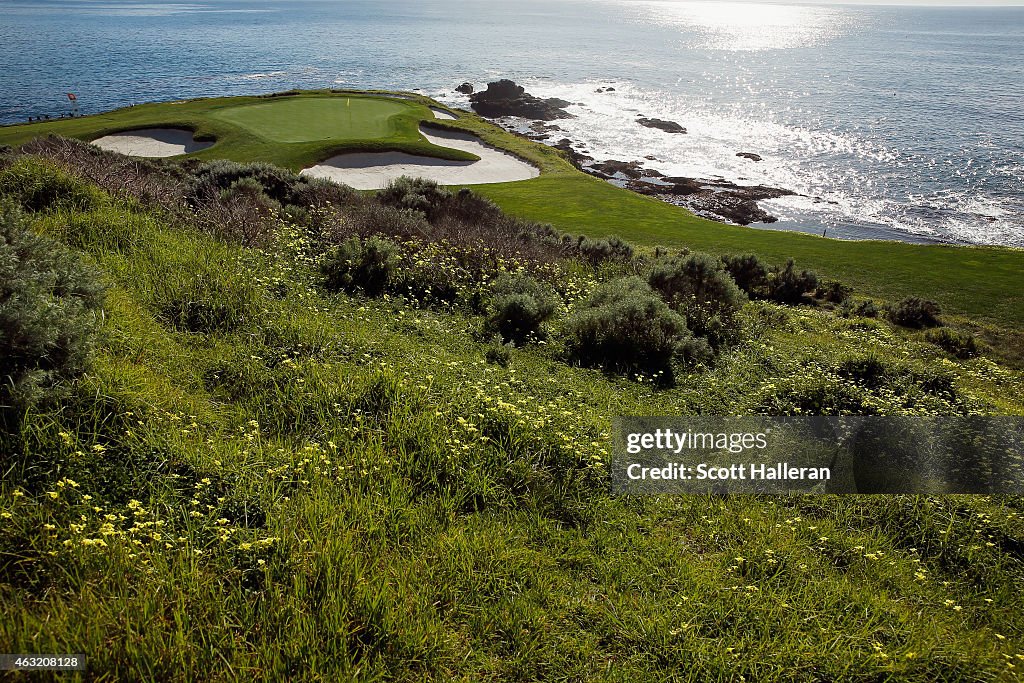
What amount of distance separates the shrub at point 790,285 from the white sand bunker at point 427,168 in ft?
54.8

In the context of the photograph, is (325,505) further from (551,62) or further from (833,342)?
(551,62)

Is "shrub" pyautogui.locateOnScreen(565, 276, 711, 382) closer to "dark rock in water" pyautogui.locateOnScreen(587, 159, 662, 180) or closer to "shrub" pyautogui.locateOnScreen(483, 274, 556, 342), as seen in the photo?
"shrub" pyautogui.locateOnScreen(483, 274, 556, 342)

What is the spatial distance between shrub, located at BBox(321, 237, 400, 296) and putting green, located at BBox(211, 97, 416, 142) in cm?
2277

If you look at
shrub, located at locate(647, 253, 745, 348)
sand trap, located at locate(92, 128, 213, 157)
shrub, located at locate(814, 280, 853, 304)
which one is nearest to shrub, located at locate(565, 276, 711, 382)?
shrub, located at locate(647, 253, 745, 348)

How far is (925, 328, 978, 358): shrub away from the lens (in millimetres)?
15766

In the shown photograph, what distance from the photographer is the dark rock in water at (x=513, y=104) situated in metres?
61.3

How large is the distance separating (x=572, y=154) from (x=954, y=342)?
34.4 m

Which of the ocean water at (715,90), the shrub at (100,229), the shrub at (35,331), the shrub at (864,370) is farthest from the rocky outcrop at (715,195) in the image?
the shrub at (35,331)

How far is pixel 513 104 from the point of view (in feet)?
206

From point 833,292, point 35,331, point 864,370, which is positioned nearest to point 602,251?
point 864,370

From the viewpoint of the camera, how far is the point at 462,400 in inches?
231

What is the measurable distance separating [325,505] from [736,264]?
→ 19.1m

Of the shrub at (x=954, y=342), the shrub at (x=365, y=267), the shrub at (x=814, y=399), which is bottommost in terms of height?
the shrub at (x=954, y=342)

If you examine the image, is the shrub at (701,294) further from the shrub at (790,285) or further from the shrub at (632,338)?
the shrub at (790,285)
